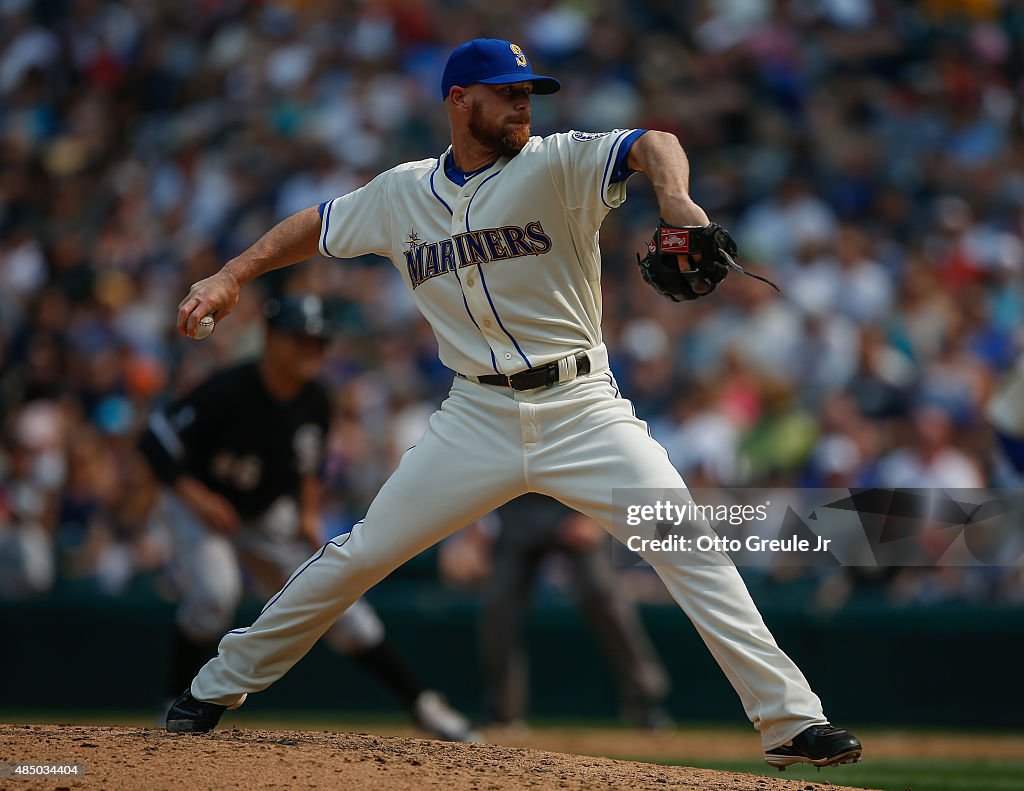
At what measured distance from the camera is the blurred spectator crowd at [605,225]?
9312 millimetres

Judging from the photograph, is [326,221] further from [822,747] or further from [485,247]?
[822,747]

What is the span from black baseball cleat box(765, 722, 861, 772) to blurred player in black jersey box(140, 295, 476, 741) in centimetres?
261

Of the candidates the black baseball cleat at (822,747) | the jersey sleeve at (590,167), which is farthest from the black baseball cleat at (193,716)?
the jersey sleeve at (590,167)

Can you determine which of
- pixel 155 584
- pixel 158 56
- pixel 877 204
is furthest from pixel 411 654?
pixel 158 56

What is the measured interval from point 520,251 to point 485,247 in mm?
111

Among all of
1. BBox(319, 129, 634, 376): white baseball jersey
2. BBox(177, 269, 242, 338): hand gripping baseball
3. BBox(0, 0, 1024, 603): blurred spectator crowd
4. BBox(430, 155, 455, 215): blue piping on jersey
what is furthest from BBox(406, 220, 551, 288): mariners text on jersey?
BBox(0, 0, 1024, 603): blurred spectator crowd

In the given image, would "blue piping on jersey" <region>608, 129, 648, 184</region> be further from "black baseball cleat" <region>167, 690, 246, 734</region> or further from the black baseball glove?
"black baseball cleat" <region>167, 690, 246, 734</region>

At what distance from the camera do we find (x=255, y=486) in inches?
264

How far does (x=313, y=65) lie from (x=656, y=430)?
585 cm

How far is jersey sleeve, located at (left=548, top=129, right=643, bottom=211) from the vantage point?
419 cm

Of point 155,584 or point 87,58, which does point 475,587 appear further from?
point 87,58

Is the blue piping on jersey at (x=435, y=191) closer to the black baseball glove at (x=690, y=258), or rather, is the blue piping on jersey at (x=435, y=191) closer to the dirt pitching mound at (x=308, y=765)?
the black baseball glove at (x=690, y=258)

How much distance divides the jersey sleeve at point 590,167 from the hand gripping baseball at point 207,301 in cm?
105

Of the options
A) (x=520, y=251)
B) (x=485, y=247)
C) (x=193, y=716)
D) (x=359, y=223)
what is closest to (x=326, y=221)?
(x=359, y=223)
